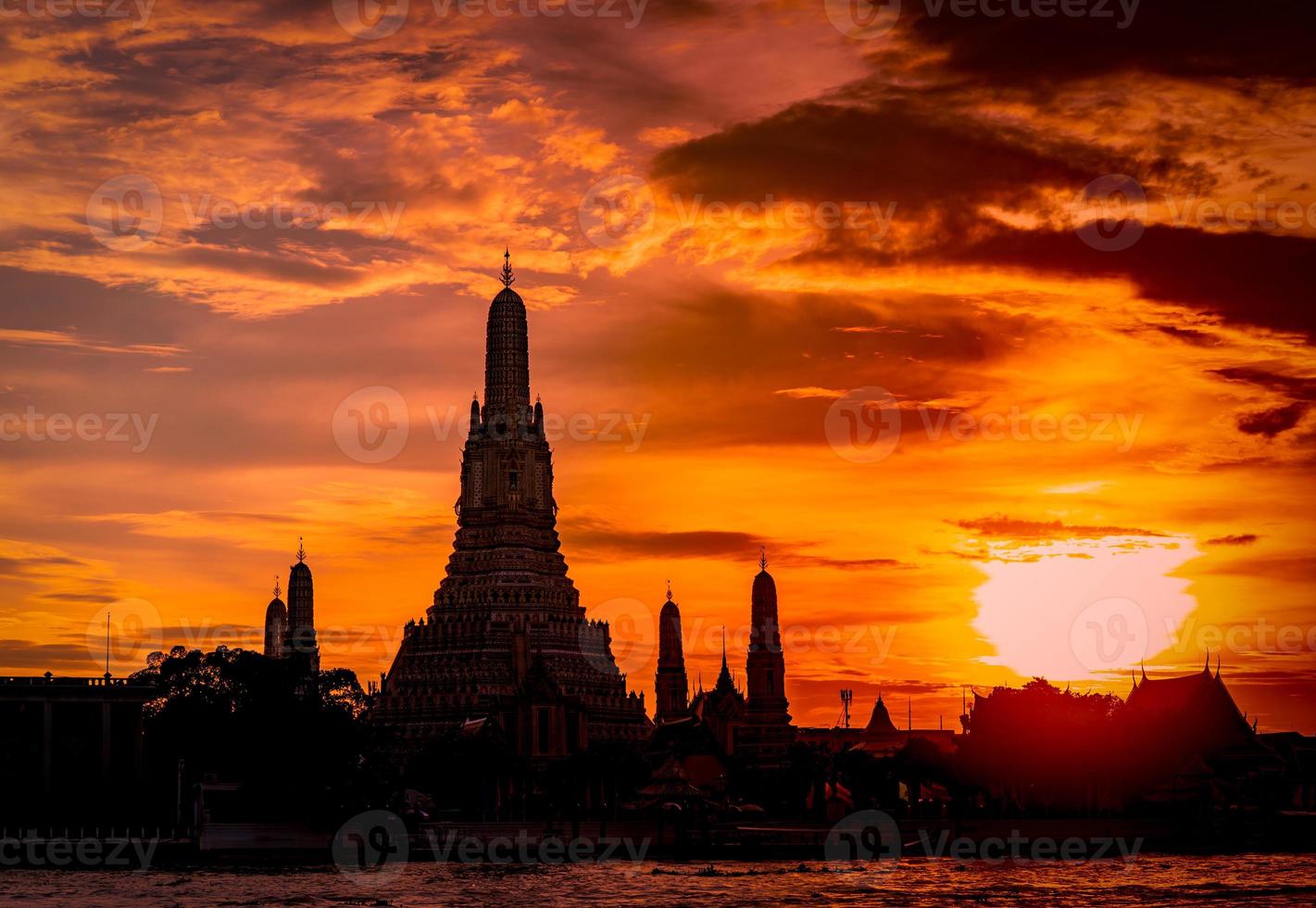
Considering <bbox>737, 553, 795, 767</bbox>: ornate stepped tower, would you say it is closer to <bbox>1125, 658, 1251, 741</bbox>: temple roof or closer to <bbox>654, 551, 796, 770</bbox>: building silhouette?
<bbox>654, 551, 796, 770</bbox>: building silhouette

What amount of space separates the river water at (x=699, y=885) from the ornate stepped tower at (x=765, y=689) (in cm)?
6958

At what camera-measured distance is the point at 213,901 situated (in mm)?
87625

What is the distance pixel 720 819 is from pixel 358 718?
31.2m

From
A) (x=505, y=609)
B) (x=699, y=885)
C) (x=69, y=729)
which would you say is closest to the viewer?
(x=699, y=885)

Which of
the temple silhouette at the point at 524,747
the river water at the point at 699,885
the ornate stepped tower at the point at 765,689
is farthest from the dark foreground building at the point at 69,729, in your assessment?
the ornate stepped tower at the point at 765,689

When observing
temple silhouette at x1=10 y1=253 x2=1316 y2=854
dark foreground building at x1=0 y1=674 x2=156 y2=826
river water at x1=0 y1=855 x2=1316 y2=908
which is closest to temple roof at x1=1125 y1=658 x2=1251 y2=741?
temple silhouette at x1=10 y1=253 x2=1316 y2=854

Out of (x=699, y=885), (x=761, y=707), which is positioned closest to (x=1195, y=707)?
(x=761, y=707)

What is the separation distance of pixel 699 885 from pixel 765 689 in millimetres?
93379

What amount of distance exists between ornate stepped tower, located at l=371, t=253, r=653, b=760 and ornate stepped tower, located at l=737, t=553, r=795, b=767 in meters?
19.1

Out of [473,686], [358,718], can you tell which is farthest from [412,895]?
[473,686]

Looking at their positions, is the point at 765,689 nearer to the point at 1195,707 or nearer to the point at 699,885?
the point at 1195,707

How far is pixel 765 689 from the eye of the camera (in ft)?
627

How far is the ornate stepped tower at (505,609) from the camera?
164 meters

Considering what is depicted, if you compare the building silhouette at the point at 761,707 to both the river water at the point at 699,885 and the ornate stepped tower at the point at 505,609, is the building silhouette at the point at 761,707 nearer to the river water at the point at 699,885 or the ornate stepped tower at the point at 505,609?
the ornate stepped tower at the point at 505,609
